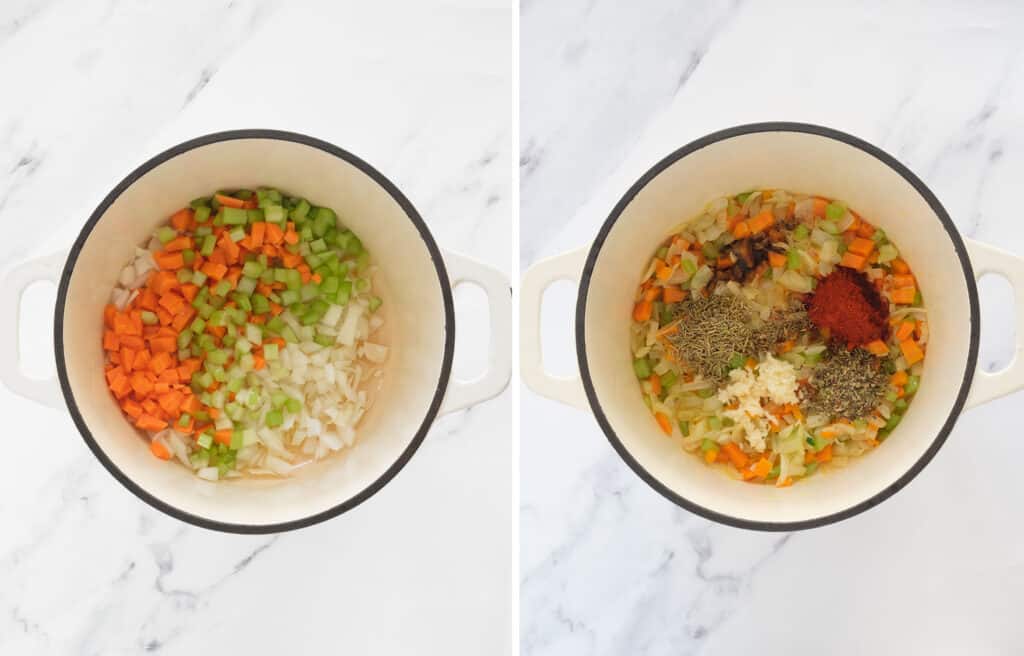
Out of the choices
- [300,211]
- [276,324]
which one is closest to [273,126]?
[300,211]

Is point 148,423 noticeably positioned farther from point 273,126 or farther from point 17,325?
point 273,126

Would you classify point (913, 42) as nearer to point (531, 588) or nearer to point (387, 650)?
point (531, 588)

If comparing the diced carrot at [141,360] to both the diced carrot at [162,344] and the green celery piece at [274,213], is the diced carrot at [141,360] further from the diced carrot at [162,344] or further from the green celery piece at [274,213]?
the green celery piece at [274,213]

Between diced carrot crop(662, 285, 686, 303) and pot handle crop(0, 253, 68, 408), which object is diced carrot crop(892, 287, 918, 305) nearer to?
diced carrot crop(662, 285, 686, 303)

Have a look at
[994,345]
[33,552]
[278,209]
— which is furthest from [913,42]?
[33,552]

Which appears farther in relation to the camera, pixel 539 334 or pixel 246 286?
pixel 246 286

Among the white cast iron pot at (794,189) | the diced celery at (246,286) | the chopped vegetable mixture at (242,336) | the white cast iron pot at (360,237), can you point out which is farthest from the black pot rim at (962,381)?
the diced celery at (246,286)
